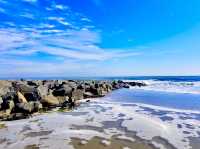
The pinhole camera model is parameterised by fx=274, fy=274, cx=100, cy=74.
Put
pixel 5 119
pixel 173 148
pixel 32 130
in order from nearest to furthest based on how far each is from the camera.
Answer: pixel 173 148, pixel 32 130, pixel 5 119

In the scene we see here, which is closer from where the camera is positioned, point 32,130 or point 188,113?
point 32,130

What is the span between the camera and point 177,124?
38.0 ft

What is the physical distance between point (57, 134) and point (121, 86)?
29082 mm

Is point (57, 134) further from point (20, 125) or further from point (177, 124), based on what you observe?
point (177, 124)

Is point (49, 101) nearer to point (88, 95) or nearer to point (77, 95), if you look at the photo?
point (77, 95)

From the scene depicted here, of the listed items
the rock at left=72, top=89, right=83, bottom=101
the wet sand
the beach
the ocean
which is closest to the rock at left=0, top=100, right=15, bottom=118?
the beach

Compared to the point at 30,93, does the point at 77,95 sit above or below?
below

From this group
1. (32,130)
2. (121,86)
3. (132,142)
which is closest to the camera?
(132,142)

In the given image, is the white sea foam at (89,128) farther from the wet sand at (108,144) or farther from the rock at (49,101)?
the rock at (49,101)

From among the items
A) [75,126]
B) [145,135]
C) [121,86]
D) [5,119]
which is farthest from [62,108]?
[121,86]

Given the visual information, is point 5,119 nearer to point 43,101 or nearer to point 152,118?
point 43,101

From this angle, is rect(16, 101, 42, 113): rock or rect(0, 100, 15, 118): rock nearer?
rect(0, 100, 15, 118): rock

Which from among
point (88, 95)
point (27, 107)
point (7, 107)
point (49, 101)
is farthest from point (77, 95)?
point (7, 107)

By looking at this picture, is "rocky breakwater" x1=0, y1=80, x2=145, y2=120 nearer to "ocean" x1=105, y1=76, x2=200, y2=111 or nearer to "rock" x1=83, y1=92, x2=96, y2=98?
"rock" x1=83, y1=92, x2=96, y2=98
